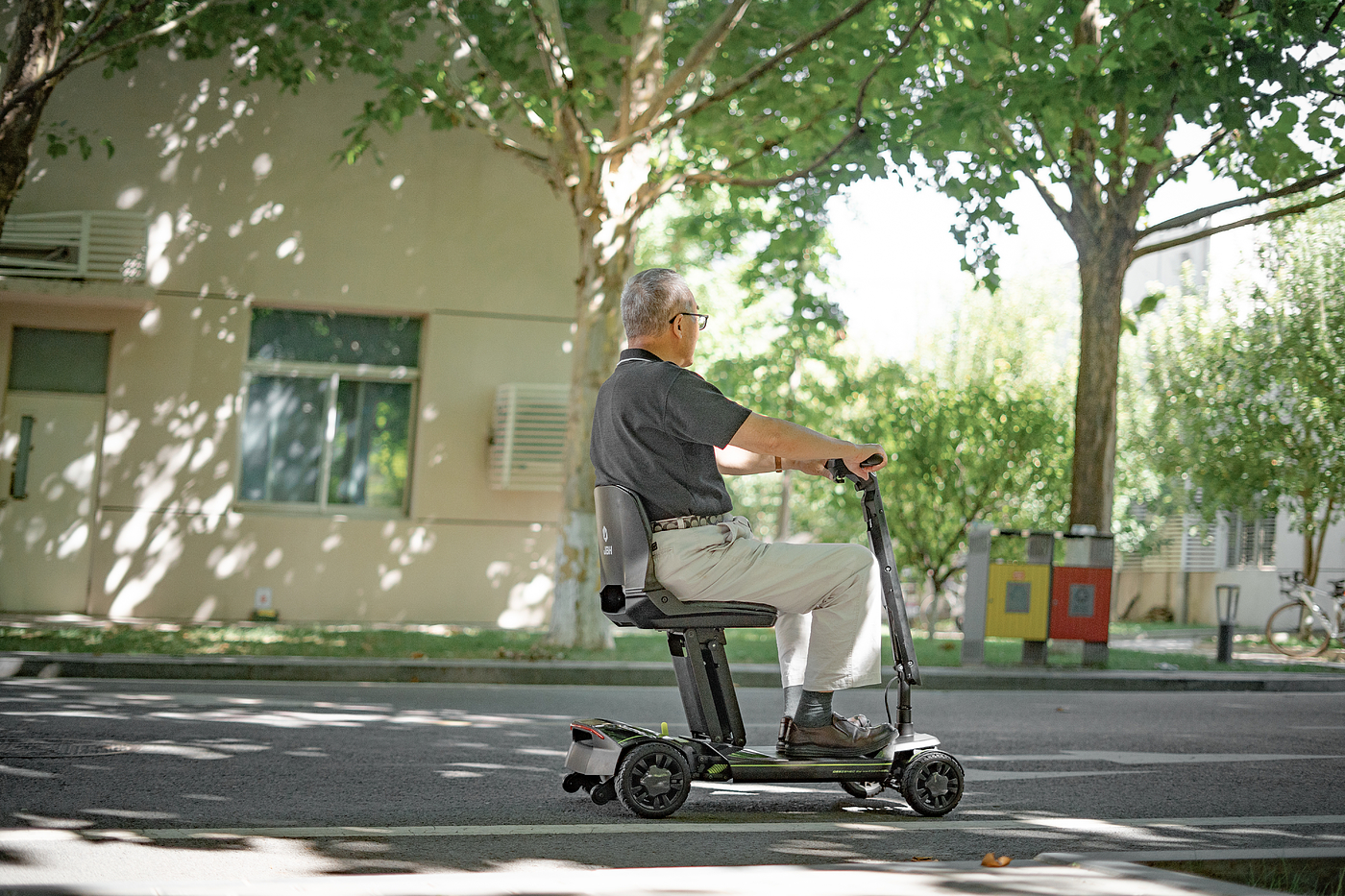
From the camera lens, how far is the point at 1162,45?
1059cm

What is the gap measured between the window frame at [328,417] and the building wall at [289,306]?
0.10m

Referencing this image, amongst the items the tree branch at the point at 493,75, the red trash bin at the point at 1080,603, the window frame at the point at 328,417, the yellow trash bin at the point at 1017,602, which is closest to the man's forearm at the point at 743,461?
the tree branch at the point at 493,75

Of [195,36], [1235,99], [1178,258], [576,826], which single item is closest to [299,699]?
[576,826]

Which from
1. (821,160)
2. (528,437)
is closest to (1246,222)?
(821,160)

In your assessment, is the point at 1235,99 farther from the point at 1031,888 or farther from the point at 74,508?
the point at 74,508

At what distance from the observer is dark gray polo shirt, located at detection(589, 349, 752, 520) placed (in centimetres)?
462

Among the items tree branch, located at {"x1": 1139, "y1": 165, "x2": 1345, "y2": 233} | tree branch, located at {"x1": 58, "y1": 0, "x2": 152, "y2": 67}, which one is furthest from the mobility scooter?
A: tree branch, located at {"x1": 1139, "y1": 165, "x2": 1345, "y2": 233}

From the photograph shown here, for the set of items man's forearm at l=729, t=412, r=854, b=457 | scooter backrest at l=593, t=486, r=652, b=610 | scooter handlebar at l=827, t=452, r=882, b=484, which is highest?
man's forearm at l=729, t=412, r=854, b=457

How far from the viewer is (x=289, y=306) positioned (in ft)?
54.0

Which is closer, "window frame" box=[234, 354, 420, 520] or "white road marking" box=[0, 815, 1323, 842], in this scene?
"white road marking" box=[0, 815, 1323, 842]

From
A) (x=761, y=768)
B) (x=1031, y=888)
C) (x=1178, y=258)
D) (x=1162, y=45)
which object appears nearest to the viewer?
(x=1031, y=888)

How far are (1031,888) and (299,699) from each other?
21.6 feet

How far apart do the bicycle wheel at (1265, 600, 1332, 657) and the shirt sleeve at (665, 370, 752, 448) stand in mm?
16486

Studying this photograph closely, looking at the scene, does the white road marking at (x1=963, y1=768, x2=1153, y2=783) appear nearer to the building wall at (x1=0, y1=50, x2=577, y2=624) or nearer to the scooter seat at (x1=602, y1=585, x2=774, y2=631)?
the scooter seat at (x1=602, y1=585, x2=774, y2=631)
